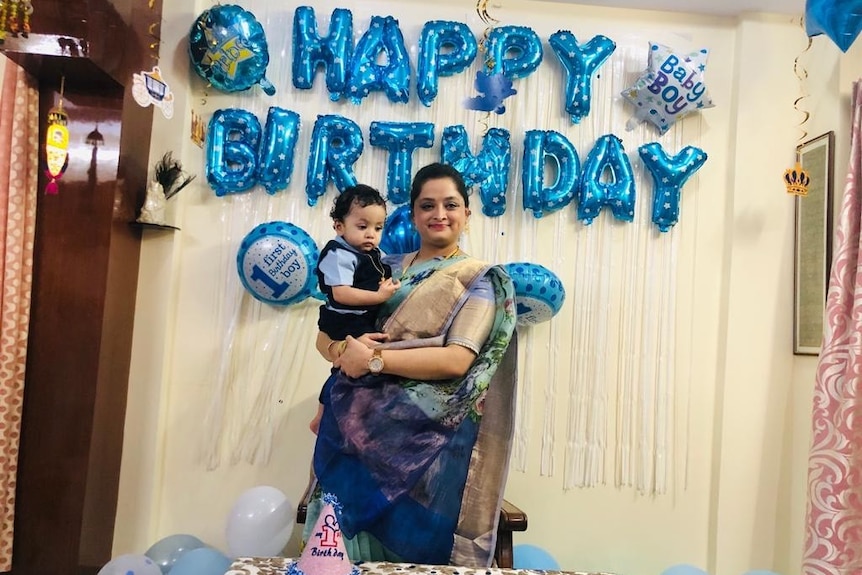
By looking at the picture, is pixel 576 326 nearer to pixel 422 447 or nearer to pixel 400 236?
pixel 400 236

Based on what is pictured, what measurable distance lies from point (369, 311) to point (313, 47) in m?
1.34

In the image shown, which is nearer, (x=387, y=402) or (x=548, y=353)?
(x=387, y=402)

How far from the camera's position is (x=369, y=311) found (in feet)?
5.55

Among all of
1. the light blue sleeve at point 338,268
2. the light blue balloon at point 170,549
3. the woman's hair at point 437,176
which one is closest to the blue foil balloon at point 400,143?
the woman's hair at point 437,176

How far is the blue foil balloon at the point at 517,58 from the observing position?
252 cm

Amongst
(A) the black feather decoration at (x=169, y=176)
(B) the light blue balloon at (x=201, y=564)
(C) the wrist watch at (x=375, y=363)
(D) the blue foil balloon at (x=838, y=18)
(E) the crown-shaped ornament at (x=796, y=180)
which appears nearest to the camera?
(C) the wrist watch at (x=375, y=363)

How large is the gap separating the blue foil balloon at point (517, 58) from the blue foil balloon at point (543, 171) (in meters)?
0.26

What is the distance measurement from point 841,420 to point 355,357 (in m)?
1.49

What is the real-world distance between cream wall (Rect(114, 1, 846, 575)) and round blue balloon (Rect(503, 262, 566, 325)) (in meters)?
0.25

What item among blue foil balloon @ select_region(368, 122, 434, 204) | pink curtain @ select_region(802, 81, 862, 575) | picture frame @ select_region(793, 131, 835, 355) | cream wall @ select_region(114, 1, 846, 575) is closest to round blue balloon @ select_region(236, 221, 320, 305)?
cream wall @ select_region(114, 1, 846, 575)

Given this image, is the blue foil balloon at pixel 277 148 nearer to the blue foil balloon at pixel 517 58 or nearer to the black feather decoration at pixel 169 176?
the black feather decoration at pixel 169 176

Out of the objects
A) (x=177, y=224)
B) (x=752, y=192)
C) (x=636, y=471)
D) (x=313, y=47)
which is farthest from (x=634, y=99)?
(x=177, y=224)

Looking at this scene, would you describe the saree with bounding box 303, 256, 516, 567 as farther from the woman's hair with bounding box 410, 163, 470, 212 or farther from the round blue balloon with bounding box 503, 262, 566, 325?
the round blue balloon with bounding box 503, 262, 566, 325

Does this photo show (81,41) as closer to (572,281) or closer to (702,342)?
(572,281)
